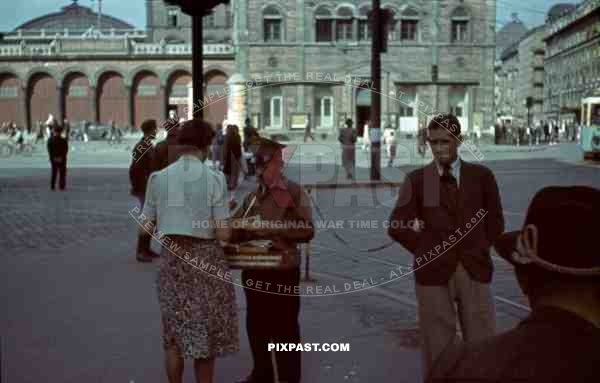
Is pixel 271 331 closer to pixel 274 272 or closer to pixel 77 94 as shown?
pixel 274 272

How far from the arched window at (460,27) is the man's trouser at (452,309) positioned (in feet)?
164

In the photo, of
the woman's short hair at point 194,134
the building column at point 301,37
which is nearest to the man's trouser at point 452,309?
the woman's short hair at point 194,134

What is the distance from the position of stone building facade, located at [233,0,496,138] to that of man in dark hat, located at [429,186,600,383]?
49787mm

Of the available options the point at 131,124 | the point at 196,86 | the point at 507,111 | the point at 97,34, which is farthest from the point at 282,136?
the point at 507,111

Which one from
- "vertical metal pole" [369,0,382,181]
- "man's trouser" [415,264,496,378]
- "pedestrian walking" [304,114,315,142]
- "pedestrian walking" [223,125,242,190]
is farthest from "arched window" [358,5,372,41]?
"man's trouser" [415,264,496,378]

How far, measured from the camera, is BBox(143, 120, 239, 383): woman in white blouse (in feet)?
15.1

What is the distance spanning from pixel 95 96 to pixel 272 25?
55.5 feet

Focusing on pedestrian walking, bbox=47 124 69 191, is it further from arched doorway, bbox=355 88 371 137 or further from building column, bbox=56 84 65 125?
building column, bbox=56 84 65 125

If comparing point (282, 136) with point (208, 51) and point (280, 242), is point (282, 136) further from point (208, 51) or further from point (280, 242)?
point (280, 242)

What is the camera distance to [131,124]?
61.2 metres

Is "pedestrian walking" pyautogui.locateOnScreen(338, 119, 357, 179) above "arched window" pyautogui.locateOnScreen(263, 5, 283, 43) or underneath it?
underneath

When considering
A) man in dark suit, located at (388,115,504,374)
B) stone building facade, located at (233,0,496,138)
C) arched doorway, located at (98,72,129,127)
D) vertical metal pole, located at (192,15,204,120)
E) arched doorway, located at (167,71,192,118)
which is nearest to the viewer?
man in dark suit, located at (388,115,504,374)

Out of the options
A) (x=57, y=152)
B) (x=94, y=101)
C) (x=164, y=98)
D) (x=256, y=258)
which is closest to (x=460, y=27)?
(x=164, y=98)

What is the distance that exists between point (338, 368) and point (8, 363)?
250 centimetres
